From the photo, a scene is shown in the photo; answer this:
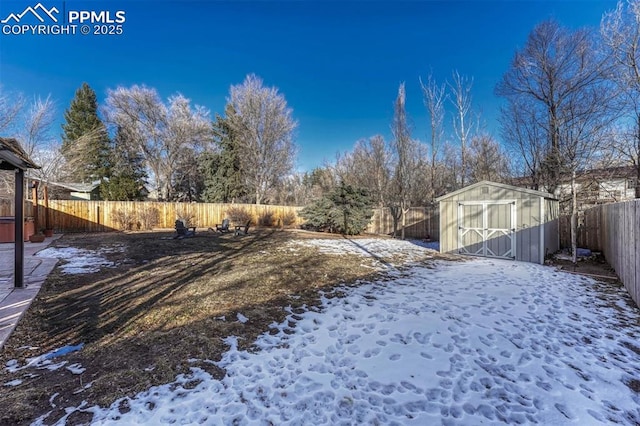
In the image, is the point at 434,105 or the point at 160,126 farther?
the point at 160,126

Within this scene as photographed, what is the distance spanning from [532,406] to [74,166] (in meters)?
27.2

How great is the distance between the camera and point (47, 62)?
11.9 m

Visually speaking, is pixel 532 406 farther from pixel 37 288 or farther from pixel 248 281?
pixel 37 288

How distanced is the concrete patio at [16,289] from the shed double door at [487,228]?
1053cm

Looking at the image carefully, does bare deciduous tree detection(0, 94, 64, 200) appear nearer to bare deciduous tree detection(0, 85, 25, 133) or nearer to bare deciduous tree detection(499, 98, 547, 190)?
bare deciduous tree detection(0, 85, 25, 133)

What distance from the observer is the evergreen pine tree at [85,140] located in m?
20.1

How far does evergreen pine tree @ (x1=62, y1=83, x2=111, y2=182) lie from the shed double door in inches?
984

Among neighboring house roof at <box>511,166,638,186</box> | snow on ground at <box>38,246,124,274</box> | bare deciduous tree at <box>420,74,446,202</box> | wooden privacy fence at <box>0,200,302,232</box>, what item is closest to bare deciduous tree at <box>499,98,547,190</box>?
neighboring house roof at <box>511,166,638,186</box>

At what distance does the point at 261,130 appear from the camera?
2261 centimetres

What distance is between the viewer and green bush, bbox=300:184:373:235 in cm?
1432

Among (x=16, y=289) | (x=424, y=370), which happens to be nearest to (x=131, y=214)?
(x=16, y=289)

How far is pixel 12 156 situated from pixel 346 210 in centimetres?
1184

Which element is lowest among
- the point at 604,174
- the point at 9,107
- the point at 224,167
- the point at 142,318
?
the point at 142,318

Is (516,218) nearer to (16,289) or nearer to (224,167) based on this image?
(16,289)
